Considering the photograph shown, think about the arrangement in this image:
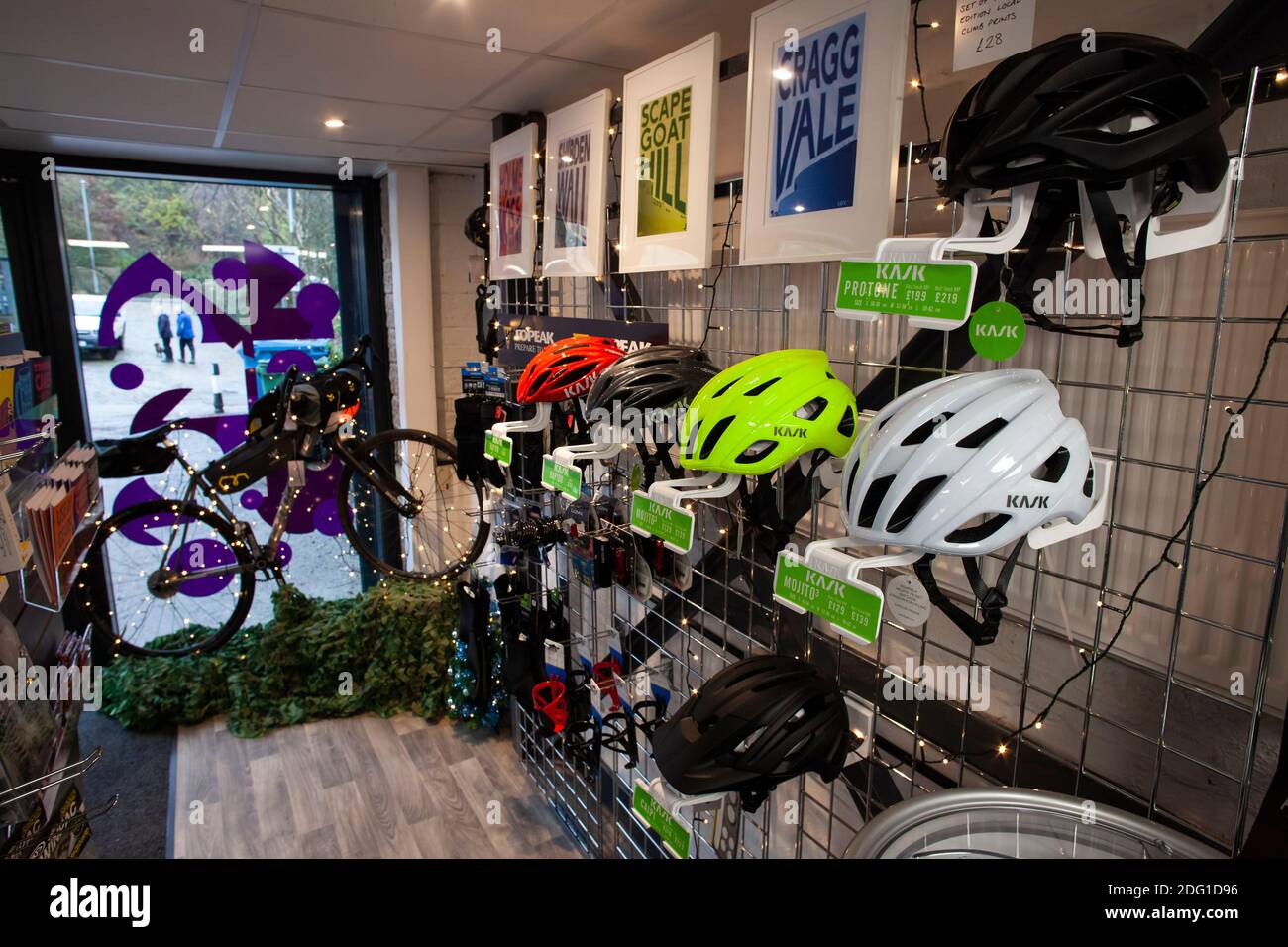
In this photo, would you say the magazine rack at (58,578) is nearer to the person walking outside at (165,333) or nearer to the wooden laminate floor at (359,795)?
the wooden laminate floor at (359,795)

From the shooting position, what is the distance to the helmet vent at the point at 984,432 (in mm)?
1059

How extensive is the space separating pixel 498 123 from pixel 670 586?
81.5 inches

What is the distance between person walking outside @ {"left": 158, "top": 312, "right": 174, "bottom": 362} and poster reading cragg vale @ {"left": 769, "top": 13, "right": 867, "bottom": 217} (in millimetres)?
3851

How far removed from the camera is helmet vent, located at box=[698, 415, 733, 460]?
1.37m

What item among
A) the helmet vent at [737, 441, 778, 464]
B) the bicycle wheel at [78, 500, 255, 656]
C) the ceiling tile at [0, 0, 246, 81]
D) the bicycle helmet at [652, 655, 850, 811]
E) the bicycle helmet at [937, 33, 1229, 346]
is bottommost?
the bicycle wheel at [78, 500, 255, 656]

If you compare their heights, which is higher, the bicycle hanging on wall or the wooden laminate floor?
the bicycle hanging on wall

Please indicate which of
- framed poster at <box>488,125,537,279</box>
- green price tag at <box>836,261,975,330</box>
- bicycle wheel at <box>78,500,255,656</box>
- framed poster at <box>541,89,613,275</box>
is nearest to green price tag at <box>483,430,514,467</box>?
framed poster at <box>541,89,613,275</box>

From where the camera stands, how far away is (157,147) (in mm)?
3754

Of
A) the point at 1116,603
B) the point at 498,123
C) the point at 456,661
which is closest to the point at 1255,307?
the point at 1116,603

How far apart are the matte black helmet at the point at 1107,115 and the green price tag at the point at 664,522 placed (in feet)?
2.79

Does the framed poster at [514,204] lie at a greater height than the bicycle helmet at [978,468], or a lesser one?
greater

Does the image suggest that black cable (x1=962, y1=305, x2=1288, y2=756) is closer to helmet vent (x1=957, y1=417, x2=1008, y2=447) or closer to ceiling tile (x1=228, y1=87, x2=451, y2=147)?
helmet vent (x1=957, y1=417, x2=1008, y2=447)

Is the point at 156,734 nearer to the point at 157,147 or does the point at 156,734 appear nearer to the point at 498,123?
the point at 157,147

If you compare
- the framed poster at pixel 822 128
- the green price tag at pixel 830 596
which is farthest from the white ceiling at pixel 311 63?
the green price tag at pixel 830 596
